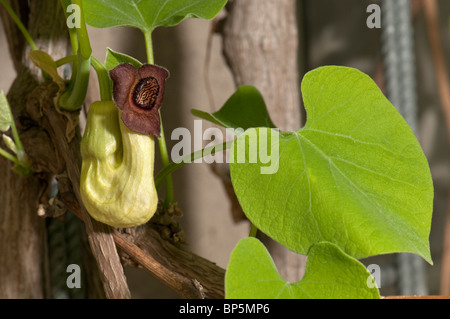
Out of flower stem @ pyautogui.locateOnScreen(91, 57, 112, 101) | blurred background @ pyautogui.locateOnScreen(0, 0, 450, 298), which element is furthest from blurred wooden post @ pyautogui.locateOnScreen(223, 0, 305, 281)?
flower stem @ pyautogui.locateOnScreen(91, 57, 112, 101)

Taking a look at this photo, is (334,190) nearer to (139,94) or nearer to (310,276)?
(310,276)

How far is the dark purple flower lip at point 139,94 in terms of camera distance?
14.5 inches

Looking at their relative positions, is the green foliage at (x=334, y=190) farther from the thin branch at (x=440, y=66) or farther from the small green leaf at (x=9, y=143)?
the thin branch at (x=440, y=66)

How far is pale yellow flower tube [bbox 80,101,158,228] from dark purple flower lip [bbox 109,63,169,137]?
10 mm

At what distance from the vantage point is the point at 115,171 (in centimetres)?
38

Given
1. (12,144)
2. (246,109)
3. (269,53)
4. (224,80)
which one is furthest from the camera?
(224,80)

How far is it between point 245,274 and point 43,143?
10.0 inches

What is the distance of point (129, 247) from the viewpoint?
43 cm

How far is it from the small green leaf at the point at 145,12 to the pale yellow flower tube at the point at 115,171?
12 centimetres

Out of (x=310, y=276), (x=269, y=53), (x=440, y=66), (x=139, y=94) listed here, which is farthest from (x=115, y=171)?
(x=440, y=66)

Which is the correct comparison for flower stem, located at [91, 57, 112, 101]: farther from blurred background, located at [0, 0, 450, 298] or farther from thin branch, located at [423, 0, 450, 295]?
thin branch, located at [423, 0, 450, 295]

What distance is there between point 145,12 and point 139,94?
14 cm
